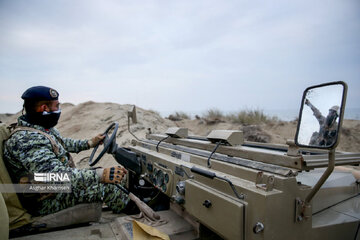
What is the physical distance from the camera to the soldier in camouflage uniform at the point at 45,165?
2.34 m

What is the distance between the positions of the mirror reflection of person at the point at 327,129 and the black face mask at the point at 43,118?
229 centimetres

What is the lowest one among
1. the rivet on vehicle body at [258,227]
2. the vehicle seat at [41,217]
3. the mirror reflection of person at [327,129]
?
the vehicle seat at [41,217]

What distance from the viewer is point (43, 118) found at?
266 centimetres

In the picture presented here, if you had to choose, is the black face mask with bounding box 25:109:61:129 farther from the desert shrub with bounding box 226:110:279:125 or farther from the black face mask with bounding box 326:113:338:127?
the desert shrub with bounding box 226:110:279:125

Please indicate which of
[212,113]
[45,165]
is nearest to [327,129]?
[45,165]

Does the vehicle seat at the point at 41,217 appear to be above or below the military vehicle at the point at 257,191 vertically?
below

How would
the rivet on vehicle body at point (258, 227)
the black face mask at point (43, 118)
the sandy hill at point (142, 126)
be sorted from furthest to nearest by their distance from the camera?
the sandy hill at point (142, 126), the black face mask at point (43, 118), the rivet on vehicle body at point (258, 227)

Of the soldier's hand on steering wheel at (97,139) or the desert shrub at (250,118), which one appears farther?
the desert shrub at (250,118)

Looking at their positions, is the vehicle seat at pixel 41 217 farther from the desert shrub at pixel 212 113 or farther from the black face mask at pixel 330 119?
the desert shrub at pixel 212 113

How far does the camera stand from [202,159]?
7.22ft

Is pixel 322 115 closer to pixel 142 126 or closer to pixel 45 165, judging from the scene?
pixel 45 165

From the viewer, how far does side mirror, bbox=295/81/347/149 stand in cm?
145

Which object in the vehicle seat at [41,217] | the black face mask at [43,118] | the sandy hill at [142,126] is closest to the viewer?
the vehicle seat at [41,217]

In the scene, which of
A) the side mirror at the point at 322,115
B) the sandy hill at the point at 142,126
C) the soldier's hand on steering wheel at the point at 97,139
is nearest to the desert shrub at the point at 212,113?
the sandy hill at the point at 142,126
